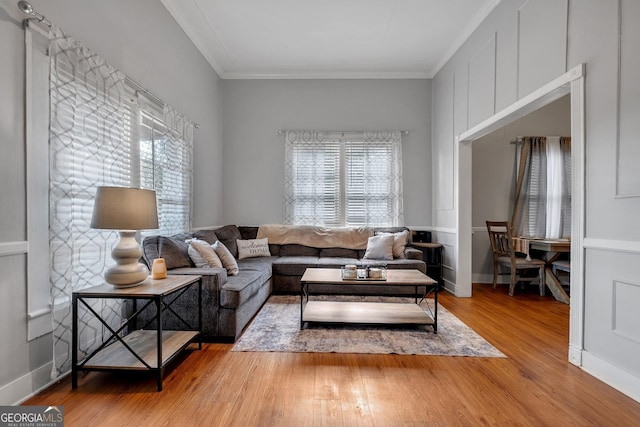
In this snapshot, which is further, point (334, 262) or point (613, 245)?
point (334, 262)

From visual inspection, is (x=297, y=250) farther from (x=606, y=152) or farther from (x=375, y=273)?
(x=606, y=152)

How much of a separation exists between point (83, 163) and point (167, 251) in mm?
1005

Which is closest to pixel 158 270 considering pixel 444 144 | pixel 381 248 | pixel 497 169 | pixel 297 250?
pixel 297 250

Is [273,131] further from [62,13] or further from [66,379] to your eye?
[66,379]

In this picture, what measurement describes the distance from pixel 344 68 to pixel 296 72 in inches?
30.5

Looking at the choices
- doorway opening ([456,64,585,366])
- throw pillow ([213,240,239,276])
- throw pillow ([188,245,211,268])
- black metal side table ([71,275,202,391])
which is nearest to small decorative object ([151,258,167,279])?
black metal side table ([71,275,202,391])

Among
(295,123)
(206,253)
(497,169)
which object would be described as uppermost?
(295,123)

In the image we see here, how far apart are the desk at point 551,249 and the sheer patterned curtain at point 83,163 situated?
4.64 meters

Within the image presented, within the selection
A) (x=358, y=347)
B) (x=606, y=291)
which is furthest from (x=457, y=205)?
(x=358, y=347)

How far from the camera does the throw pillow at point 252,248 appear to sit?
14.7 ft

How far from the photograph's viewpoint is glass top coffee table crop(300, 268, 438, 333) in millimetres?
2834

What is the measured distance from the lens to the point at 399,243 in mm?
4477

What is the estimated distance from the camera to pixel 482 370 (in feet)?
7.19

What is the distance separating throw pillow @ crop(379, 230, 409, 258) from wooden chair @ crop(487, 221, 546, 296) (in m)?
1.26
